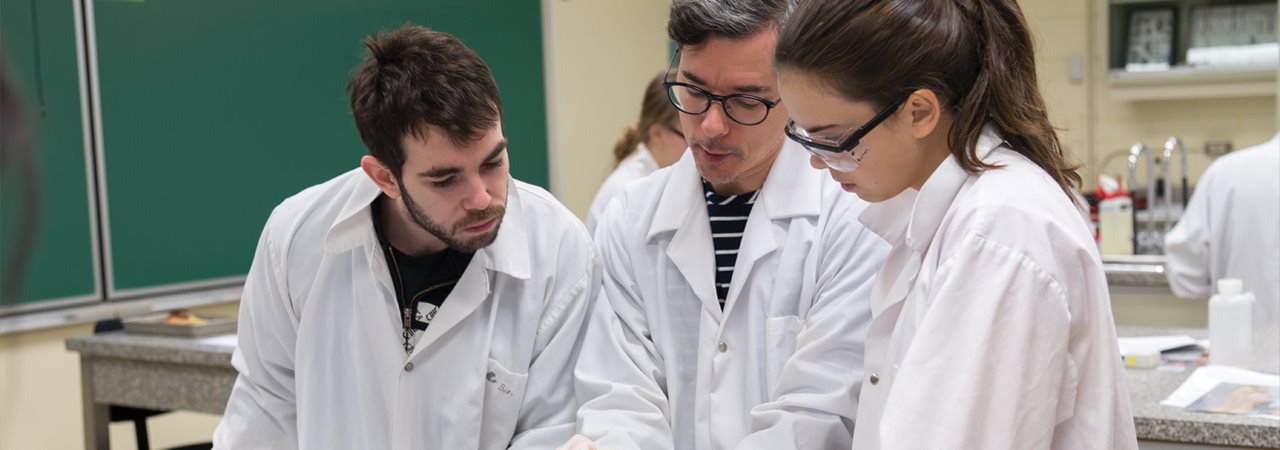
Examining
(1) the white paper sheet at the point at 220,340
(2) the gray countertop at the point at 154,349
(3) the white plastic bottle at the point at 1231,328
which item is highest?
(3) the white plastic bottle at the point at 1231,328

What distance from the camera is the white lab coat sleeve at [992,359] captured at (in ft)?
3.49

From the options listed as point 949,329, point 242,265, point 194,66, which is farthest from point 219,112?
point 949,329

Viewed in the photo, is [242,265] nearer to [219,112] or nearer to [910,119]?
[219,112]

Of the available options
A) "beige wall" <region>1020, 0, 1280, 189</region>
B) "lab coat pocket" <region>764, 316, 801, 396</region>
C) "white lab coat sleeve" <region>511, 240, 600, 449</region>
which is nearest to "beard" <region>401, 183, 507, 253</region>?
"white lab coat sleeve" <region>511, 240, 600, 449</region>

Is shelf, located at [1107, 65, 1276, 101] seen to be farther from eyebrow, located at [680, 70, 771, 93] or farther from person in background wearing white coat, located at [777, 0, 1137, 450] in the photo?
person in background wearing white coat, located at [777, 0, 1137, 450]

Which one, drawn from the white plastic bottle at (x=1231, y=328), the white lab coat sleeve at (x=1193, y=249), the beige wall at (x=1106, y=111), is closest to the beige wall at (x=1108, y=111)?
the beige wall at (x=1106, y=111)

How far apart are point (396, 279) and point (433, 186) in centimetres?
18

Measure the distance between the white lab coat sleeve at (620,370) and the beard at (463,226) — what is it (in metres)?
0.21

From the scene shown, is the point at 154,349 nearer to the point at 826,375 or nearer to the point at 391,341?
the point at 391,341

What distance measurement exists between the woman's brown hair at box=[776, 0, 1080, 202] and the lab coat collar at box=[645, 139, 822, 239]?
1.49 ft

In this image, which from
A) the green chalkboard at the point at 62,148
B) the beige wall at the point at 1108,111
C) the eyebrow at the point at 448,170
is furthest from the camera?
the beige wall at the point at 1108,111

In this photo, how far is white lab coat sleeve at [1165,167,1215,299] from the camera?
3398 mm

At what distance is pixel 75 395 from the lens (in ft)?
12.5

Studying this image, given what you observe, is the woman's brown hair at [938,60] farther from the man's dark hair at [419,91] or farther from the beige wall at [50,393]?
the beige wall at [50,393]
